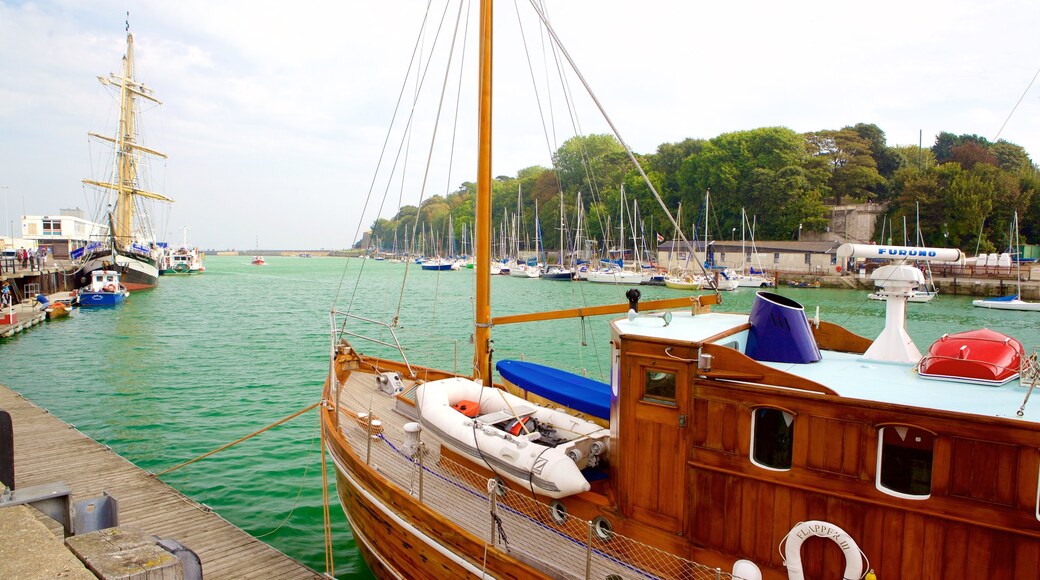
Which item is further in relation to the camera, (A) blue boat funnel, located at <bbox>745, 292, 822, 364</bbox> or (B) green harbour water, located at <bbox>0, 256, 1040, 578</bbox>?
(B) green harbour water, located at <bbox>0, 256, 1040, 578</bbox>

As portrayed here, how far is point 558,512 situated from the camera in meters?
6.59

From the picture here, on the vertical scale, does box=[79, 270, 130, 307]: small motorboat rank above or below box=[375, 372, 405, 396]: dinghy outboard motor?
below

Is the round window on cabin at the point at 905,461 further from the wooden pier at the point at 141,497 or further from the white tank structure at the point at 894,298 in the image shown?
the wooden pier at the point at 141,497

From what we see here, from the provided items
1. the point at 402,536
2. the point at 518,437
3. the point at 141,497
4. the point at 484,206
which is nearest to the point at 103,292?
the point at 141,497

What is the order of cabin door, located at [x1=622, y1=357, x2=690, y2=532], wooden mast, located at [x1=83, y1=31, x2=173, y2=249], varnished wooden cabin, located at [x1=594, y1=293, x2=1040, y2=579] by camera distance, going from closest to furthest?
varnished wooden cabin, located at [x1=594, y1=293, x2=1040, y2=579], cabin door, located at [x1=622, y1=357, x2=690, y2=532], wooden mast, located at [x1=83, y1=31, x2=173, y2=249]

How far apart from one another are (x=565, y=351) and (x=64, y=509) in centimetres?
2410

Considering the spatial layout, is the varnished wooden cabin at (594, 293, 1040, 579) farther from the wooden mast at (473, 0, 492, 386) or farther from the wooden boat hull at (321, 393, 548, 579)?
the wooden mast at (473, 0, 492, 386)

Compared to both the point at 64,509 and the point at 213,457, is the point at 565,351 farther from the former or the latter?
the point at 64,509

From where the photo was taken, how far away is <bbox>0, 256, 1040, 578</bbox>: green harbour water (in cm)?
1212

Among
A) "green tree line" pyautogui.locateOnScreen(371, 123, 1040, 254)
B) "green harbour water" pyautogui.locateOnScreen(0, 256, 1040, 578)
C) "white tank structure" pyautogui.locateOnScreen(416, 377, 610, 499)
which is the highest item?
"green tree line" pyautogui.locateOnScreen(371, 123, 1040, 254)

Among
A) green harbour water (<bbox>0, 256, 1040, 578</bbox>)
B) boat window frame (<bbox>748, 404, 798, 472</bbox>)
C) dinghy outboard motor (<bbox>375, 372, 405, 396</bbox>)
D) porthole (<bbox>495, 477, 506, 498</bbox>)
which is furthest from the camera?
green harbour water (<bbox>0, 256, 1040, 578</bbox>)

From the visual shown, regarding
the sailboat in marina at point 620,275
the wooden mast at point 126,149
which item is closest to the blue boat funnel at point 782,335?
the sailboat in marina at point 620,275

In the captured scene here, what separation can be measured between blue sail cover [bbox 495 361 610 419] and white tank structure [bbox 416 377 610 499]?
431 mm

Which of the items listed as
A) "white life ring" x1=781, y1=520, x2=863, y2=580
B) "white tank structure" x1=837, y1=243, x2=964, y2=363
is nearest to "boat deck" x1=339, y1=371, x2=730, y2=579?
"white life ring" x1=781, y1=520, x2=863, y2=580
